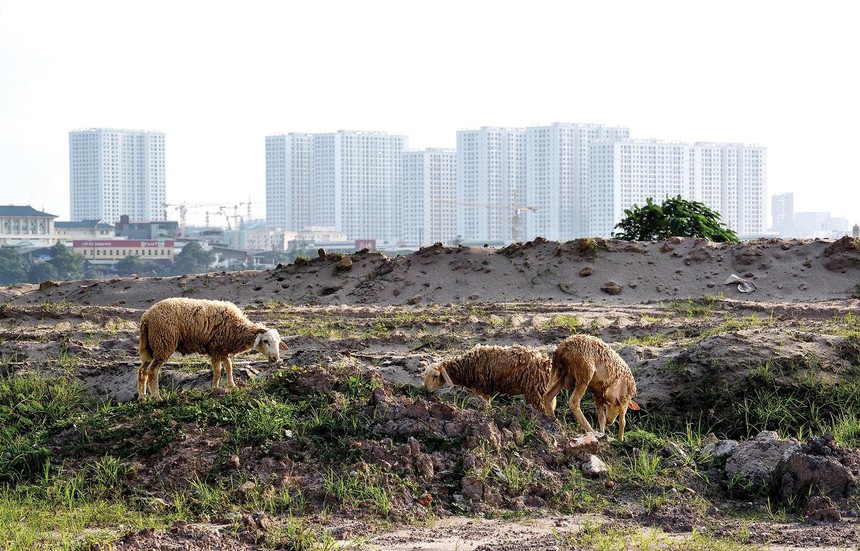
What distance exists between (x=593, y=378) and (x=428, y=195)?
509 feet

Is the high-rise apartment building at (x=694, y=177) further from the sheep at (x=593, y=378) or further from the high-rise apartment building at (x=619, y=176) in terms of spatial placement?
the sheep at (x=593, y=378)

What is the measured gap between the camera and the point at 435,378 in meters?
9.94

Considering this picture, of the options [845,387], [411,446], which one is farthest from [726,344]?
[411,446]

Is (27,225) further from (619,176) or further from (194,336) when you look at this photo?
(194,336)

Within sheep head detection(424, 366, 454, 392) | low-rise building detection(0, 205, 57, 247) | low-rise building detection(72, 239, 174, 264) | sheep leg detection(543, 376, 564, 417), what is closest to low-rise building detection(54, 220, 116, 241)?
low-rise building detection(0, 205, 57, 247)

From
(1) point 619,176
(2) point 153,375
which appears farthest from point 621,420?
(1) point 619,176

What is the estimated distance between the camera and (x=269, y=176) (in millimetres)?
174625

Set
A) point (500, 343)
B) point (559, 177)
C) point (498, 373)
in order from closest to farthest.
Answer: point (498, 373) → point (500, 343) → point (559, 177)

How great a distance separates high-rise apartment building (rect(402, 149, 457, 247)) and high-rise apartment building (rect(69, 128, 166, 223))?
4204 cm

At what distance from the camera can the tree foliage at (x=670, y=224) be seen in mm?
26250

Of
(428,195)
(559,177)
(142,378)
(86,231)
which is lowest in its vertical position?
(142,378)

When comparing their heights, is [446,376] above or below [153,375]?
above

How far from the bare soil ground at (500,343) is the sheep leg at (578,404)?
0.19 metres

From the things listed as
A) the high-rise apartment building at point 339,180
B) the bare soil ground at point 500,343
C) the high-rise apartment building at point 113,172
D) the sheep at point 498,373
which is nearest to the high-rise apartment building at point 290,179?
the high-rise apartment building at point 339,180
